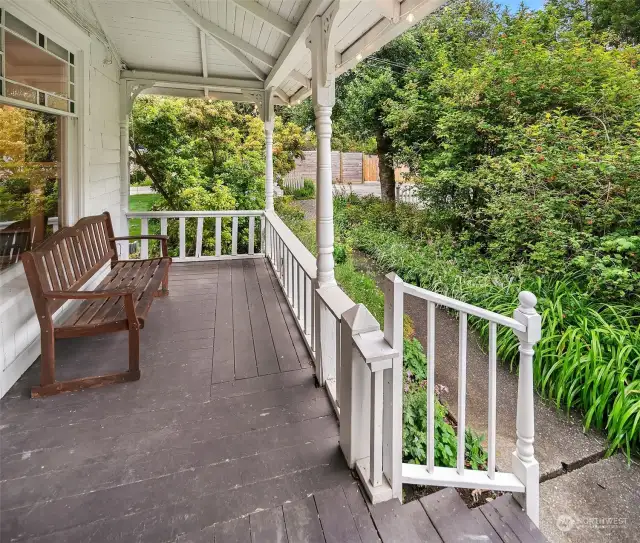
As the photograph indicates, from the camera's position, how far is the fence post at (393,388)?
4.51ft

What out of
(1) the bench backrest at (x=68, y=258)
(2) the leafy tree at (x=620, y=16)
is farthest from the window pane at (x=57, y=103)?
(2) the leafy tree at (x=620, y=16)

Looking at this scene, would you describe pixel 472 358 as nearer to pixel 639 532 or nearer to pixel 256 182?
pixel 639 532

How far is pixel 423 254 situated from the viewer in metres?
5.83

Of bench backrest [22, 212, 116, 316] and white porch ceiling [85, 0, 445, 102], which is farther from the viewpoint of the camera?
white porch ceiling [85, 0, 445, 102]

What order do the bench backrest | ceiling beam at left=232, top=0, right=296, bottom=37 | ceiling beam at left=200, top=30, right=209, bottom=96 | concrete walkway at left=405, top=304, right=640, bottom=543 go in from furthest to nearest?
ceiling beam at left=200, top=30, right=209, bottom=96
ceiling beam at left=232, top=0, right=296, bottom=37
the bench backrest
concrete walkway at left=405, top=304, right=640, bottom=543

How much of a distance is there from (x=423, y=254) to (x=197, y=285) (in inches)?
134

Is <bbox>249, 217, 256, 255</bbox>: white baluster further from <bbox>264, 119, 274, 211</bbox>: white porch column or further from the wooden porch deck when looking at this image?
the wooden porch deck

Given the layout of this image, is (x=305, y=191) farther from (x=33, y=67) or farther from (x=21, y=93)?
(x=21, y=93)

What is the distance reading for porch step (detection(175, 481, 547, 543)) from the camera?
1.34 meters

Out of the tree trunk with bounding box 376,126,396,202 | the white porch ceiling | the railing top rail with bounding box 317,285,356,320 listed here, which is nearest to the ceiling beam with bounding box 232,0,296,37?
the white porch ceiling

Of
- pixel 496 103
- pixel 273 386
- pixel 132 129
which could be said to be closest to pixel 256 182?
pixel 132 129

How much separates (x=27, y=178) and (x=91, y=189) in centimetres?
95

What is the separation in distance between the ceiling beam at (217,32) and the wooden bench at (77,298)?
186 centimetres

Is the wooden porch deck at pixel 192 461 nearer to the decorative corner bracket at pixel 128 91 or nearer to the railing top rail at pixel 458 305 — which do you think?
the railing top rail at pixel 458 305
